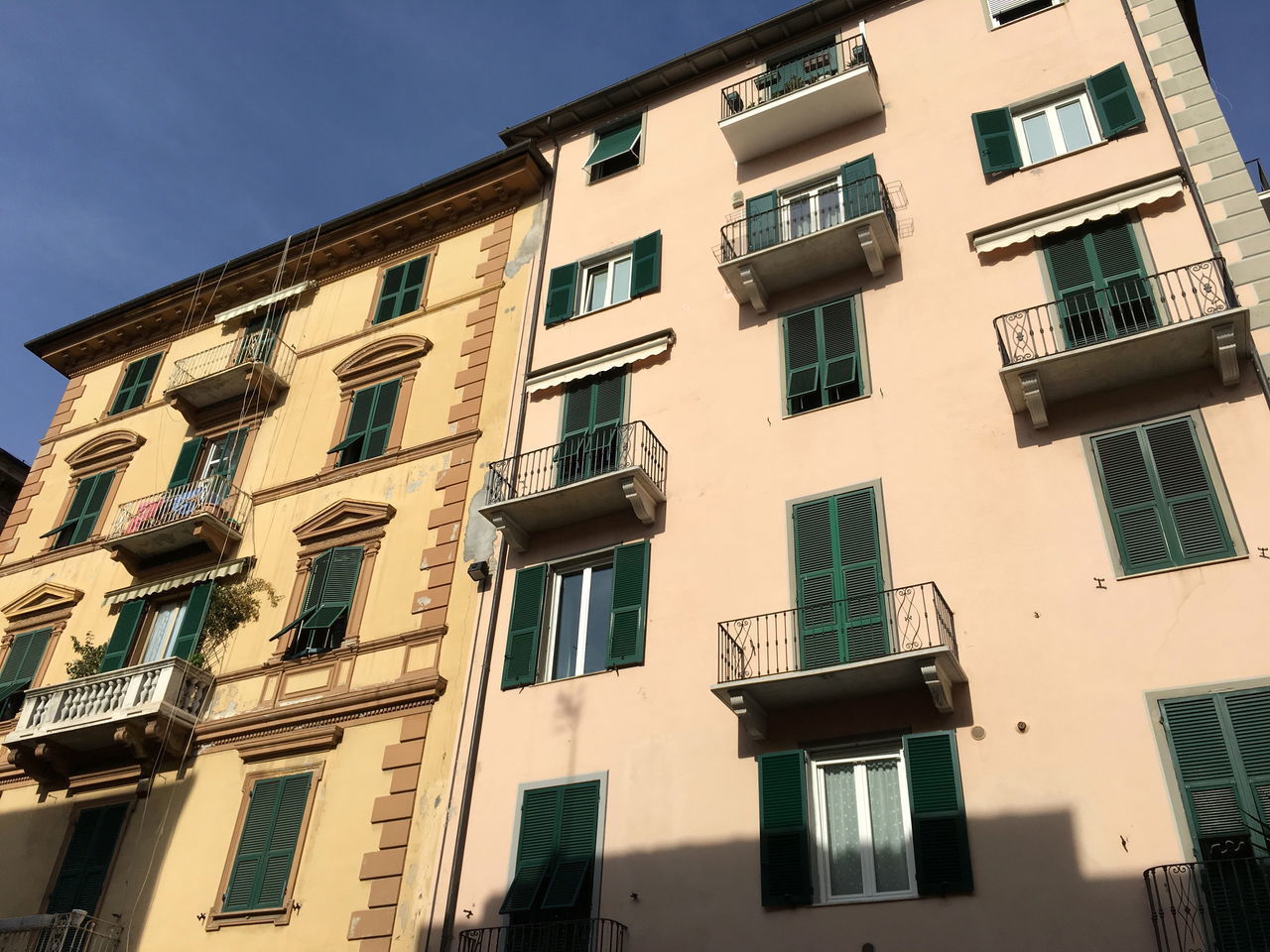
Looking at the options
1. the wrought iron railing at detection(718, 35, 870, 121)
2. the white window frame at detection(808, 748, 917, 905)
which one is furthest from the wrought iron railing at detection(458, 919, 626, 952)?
the wrought iron railing at detection(718, 35, 870, 121)

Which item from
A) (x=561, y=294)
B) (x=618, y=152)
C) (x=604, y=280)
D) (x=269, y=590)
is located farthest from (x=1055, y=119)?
(x=269, y=590)

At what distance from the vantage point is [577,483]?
16.0m

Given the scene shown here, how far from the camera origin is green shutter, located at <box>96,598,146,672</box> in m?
19.7

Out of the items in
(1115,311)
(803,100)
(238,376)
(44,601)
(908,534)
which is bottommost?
(908,534)

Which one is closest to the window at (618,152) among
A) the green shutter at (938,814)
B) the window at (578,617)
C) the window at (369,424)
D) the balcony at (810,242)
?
the balcony at (810,242)

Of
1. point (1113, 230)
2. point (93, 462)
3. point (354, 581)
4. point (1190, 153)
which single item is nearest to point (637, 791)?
point (354, 581)

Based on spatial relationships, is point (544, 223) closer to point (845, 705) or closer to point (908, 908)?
point (845, 705)

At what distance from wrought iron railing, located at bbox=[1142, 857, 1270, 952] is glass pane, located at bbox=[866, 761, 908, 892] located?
2425 mm

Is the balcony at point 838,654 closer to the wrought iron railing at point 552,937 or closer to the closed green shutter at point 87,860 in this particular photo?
the wrought iron railing at point 552,937

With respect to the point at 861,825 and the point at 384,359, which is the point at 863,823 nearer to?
the point at 861,825

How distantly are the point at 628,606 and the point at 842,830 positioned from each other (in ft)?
13.9

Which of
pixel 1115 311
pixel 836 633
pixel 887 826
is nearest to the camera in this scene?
pixel 887 826

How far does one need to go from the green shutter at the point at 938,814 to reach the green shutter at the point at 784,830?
1.16 meters

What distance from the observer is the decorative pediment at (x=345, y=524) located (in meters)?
18.7
